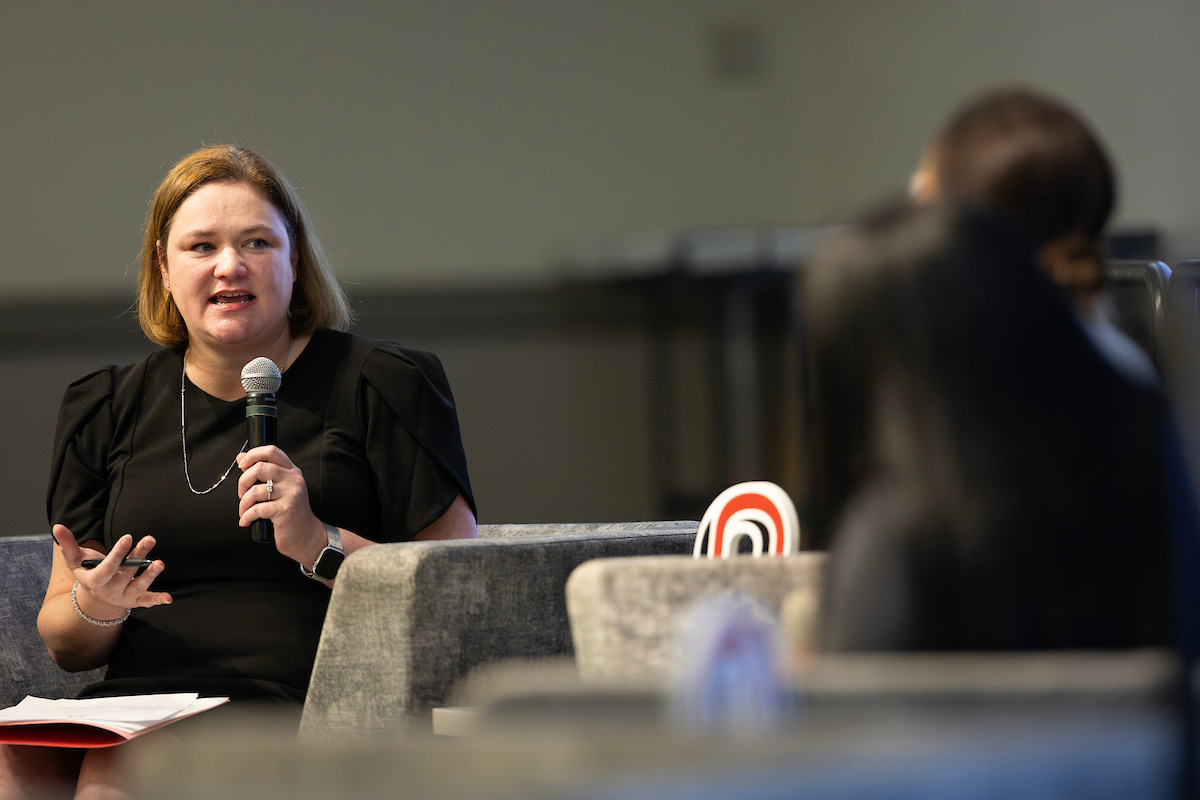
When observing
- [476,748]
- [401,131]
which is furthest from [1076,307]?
[401,131]

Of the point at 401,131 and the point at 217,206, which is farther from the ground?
the point at 401,131

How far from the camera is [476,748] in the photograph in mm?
511

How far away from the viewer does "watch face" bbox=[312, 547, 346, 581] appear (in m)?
1.61

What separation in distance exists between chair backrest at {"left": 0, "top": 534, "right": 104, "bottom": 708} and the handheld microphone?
0.52 m

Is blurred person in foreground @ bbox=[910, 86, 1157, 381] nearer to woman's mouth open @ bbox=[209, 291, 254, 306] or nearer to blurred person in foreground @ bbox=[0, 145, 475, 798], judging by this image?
blurred person in foreground @ bbox=[0, 145, 475, 798]

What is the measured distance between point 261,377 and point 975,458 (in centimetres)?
111

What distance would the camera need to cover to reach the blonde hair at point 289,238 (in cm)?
185

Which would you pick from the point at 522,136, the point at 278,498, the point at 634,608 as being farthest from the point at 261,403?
the point at 522,136

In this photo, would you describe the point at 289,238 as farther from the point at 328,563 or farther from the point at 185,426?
the point at 328,563

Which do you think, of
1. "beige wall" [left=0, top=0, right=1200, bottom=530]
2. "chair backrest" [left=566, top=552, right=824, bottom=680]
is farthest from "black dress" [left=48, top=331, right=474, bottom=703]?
"beige wall" [left=0, top=0, right=1200, bottom=530]

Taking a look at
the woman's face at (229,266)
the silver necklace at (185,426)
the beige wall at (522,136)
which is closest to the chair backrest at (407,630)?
the silver necklace at (185,426)

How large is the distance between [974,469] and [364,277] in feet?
21.0

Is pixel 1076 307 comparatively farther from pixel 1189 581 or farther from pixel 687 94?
pixel 687 94

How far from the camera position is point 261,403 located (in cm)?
160
